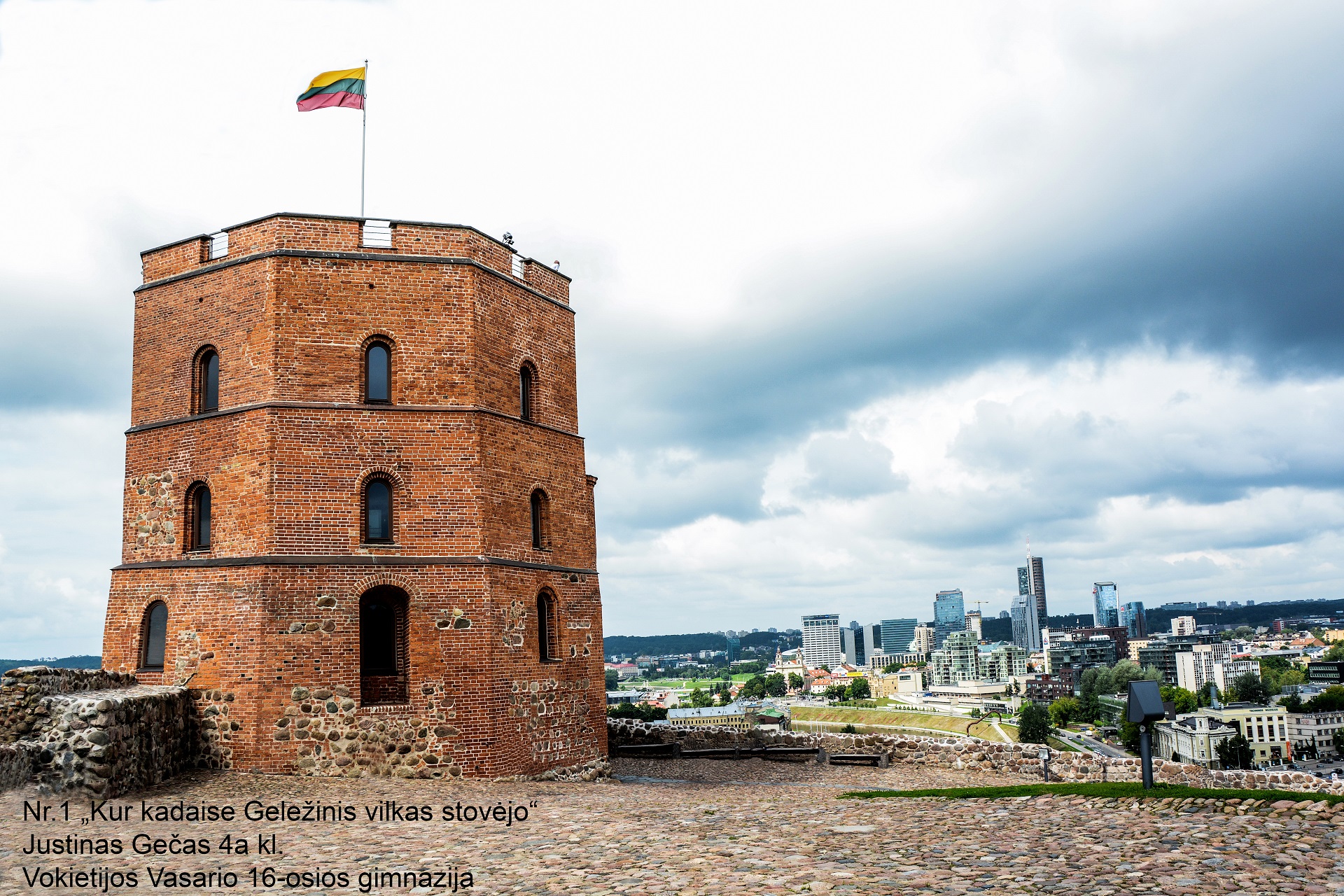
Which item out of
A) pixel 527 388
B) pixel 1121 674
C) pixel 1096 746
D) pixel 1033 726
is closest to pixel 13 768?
pixel 527 388

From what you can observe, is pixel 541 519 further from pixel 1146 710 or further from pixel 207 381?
pixel 1146 710

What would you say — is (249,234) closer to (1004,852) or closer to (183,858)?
(183,858)

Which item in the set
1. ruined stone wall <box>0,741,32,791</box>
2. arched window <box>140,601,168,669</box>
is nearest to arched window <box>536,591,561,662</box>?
arched window <box>140,601,168,669</box>

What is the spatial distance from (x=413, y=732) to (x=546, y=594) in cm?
396

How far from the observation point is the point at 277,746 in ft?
51.8

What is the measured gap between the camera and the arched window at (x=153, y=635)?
57.6 feet

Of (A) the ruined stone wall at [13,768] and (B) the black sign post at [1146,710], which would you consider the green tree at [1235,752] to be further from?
(A) the ruined stone wall at [13,768]

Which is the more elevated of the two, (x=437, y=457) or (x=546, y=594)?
(x=437, y=457)

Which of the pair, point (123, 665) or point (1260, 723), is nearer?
point (123, 665)

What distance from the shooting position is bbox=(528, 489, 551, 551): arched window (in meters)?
19.3

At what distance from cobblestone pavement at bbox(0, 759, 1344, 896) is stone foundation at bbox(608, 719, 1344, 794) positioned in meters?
7.19

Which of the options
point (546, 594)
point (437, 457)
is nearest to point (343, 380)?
point (437, 457)

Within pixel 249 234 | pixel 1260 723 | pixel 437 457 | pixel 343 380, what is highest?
pixel 249 234

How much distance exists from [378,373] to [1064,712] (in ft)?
A: 501
